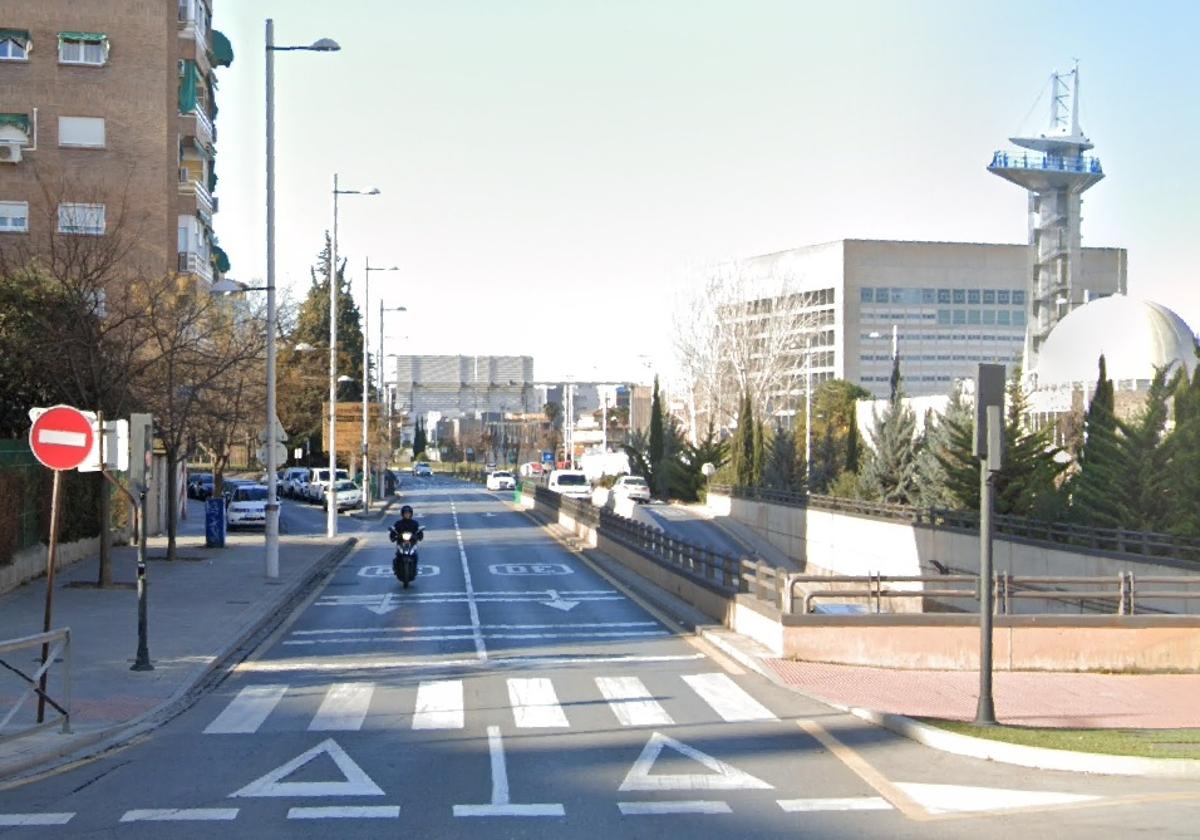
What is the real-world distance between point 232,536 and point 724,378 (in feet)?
194

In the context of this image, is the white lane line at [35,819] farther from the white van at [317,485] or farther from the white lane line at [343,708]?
the white van at [317,485]

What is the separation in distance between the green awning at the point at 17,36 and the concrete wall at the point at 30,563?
84.1 ft

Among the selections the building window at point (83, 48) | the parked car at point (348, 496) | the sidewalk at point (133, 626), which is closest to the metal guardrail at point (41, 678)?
the sidewalk at point (133, 626)

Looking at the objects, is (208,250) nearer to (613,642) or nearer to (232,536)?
(232,536)

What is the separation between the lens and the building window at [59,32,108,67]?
53875 millimetres

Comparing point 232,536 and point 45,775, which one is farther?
point 232,536

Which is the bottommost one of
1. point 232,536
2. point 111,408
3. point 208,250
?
point 232,536

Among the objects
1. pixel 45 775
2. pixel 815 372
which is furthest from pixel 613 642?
pixel 815 372

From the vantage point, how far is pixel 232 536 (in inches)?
2018

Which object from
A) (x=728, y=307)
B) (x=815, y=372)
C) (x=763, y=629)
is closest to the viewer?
(x=763, y=629)

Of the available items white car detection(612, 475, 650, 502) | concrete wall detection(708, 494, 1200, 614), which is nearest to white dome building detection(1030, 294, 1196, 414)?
concrete wall detection(708, 494, 1200, 614)

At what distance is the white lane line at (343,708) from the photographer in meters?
15.0

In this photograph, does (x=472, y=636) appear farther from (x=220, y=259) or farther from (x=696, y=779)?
(x=220, y=259)

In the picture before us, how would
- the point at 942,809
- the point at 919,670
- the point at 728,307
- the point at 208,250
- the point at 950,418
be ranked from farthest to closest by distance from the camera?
the point at 728,307 → the point at 208,250 → the point at 950,418 → the point at 919,670 → the point at 942,809
